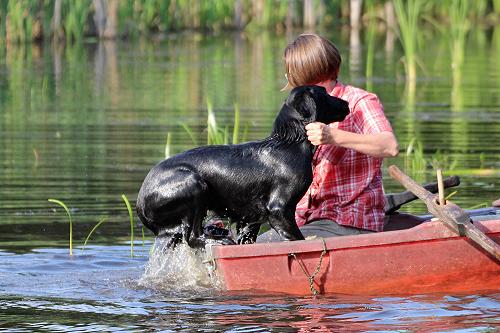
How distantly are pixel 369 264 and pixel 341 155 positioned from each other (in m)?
0.61

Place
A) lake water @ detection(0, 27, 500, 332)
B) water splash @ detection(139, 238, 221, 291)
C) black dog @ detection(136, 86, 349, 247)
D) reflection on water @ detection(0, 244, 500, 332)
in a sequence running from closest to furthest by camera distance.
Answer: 1. reflection on water @ detection(0, 244, 500, 332)
2. lake water @ detection(0, 27, 500, 332)
3. black dog @ detection(136, 86, 349, 247)
4. water splash @ detection(139, 238, 221, 291)

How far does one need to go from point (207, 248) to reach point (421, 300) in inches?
45.5

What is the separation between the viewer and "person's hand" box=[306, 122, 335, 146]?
262 inches

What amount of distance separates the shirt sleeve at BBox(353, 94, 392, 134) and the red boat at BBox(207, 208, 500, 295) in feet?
1.80

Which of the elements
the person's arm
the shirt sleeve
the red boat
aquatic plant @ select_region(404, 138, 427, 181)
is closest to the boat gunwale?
the red boat

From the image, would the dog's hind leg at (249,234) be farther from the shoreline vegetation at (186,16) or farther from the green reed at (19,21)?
the green reed at (19,21)

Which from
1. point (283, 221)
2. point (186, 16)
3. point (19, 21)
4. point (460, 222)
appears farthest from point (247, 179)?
point (186, 16)

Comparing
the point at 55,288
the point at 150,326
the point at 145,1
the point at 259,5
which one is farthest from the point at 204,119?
the point at 259,5

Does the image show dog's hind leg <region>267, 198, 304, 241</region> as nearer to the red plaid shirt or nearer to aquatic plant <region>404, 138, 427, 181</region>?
the red plaid shirt

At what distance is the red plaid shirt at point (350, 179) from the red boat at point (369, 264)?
12.4 inches

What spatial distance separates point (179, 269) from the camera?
24.0ft

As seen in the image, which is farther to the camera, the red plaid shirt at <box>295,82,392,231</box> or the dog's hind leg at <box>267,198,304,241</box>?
the red plaid shirt at <box>295,82,392,231</box>

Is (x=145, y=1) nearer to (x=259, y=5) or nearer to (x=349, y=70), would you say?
(x=259, y=5)

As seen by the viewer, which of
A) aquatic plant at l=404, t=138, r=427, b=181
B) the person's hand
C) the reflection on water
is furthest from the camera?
aquatic plant at l=404, t=138, r=427, b=181
